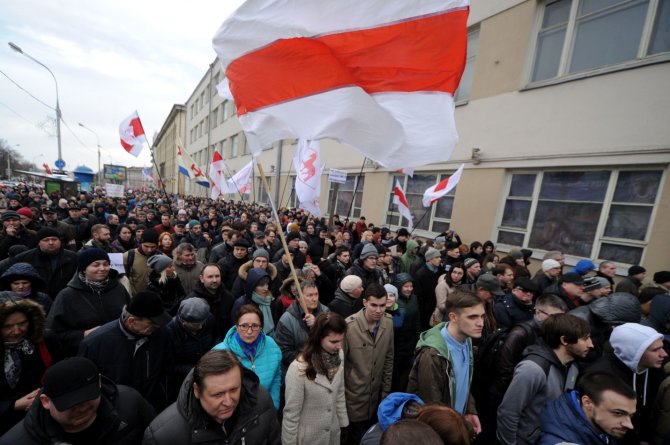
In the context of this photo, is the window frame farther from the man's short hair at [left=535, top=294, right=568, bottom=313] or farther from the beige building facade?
the man's short hair at [left=535, top=294, right=568, bottom=313]

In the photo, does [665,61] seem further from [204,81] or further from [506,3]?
[204,81]

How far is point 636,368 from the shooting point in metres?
2.24

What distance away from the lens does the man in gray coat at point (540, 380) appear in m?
2.20

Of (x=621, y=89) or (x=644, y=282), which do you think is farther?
(x=621, y=89)

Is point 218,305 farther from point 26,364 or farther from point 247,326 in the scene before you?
point 26,364

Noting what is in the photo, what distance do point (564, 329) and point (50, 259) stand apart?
5.83 meters

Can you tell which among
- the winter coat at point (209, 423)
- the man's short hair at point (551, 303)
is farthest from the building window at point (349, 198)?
the winter coat at point (209, 423)

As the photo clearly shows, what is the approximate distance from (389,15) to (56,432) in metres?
3.38

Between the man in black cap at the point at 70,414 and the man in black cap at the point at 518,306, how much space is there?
3.79 m

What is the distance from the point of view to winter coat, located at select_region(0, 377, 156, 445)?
56.7 inches

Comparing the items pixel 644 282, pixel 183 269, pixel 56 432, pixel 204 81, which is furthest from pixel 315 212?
pixel 204 81

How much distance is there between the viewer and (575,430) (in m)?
1.80

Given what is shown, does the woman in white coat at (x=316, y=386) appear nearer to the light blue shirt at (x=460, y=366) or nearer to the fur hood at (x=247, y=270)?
the light blue shirt at (x=460, y=366)

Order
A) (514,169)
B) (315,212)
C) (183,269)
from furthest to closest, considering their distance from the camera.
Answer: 1. (514,169)
2. (315,212)
3. (183,269)
